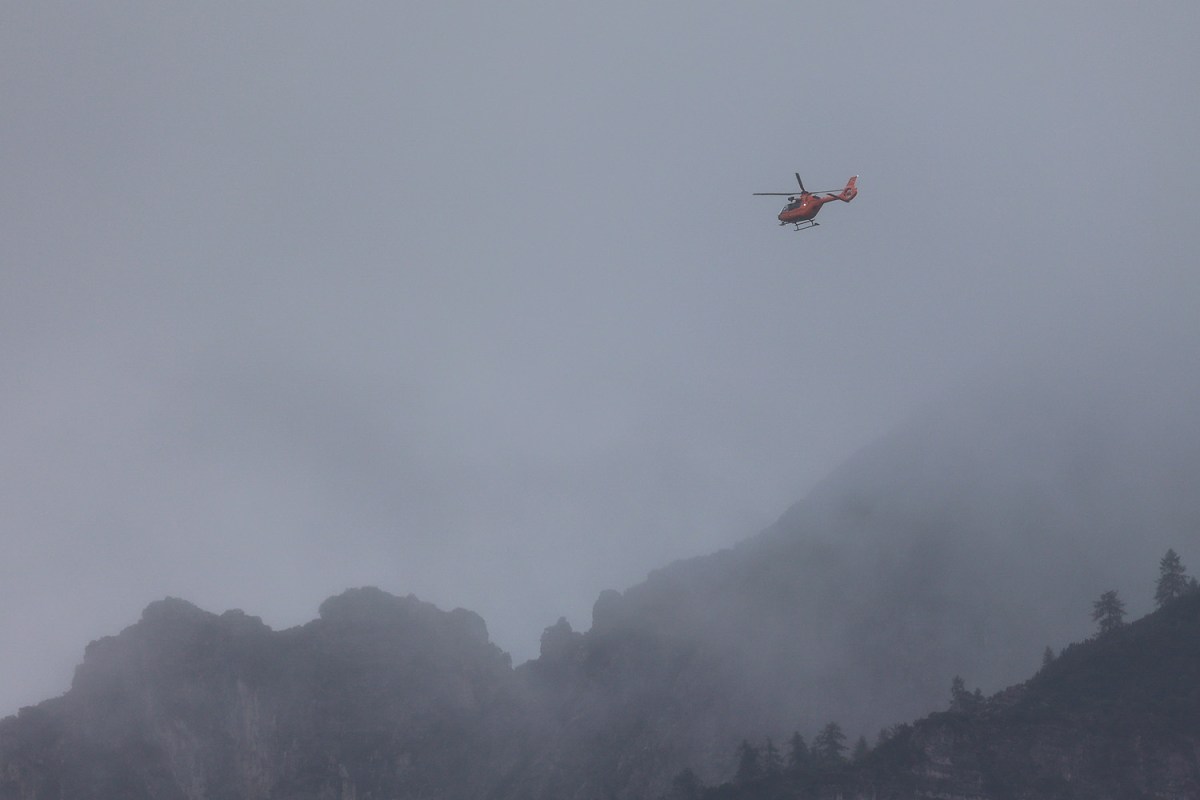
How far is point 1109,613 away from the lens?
444ft

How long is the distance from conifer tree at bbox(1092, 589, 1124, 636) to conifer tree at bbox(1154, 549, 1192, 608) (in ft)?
12.3

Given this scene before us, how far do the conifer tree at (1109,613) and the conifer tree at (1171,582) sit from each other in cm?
375

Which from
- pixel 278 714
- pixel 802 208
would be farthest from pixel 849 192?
pixel 278 714

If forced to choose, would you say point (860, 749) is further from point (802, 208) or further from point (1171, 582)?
point (802, 208)

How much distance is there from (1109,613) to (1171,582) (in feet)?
20.7

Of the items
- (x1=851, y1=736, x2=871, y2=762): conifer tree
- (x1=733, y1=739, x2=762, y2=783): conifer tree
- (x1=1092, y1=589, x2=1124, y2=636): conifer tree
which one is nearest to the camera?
(x1=851, y1=736, x2=871, y2=762): conifer tree

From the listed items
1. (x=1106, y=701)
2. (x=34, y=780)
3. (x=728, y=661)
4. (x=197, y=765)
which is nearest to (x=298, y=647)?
(x=197, y=765)

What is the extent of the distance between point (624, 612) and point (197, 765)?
168 ft

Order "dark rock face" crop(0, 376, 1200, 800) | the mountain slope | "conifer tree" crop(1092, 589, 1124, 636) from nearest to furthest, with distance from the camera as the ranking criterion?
1. the mountain slope
2. "conifer tree" crop(1092, 589, 1124, 636)
3. "dark rock face" crop(0, 376, 1200, 800)

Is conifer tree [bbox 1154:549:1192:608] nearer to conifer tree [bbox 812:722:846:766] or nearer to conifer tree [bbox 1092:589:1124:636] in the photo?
conifer tree [bbox 1092:589:1124:636]

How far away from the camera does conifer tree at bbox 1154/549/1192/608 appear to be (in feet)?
441

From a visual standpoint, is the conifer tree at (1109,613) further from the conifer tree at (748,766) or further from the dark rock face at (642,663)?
the conifer tree at (748,766)

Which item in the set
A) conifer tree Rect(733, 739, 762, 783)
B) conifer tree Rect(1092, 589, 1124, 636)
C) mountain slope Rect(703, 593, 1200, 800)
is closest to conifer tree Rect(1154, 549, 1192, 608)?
conifer tree Rect(1092, 589, 1124, 636)

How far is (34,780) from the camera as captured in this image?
154875 mm
